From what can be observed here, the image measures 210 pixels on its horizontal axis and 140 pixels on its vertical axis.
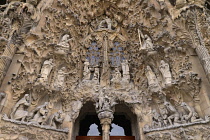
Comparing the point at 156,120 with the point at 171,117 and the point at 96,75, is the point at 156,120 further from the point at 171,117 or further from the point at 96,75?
the point at 96,75

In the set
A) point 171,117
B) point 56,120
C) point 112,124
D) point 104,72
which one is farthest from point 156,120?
point 56,120

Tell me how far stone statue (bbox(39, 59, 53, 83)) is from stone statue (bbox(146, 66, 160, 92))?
3.64m

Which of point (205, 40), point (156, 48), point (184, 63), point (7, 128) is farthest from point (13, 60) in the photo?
point (205, 40)

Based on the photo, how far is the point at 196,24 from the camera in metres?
6.15

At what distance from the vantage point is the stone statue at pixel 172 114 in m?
5.41

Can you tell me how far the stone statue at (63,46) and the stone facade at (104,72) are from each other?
4 cm

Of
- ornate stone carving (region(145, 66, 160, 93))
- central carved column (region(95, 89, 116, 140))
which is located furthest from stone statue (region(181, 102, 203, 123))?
central carved column (region(95, 89, 116, 140))

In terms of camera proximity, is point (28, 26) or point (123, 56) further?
point (123, 56)

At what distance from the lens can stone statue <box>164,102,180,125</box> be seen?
213 inches

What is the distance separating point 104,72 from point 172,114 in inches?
119

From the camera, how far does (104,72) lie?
7219mm

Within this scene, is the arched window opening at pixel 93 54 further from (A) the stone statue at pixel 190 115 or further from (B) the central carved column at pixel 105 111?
(A) the stone statue at pixel 190 115

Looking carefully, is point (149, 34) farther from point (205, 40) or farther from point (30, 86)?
point (30, 86)

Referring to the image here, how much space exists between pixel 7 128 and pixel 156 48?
5517 mm
